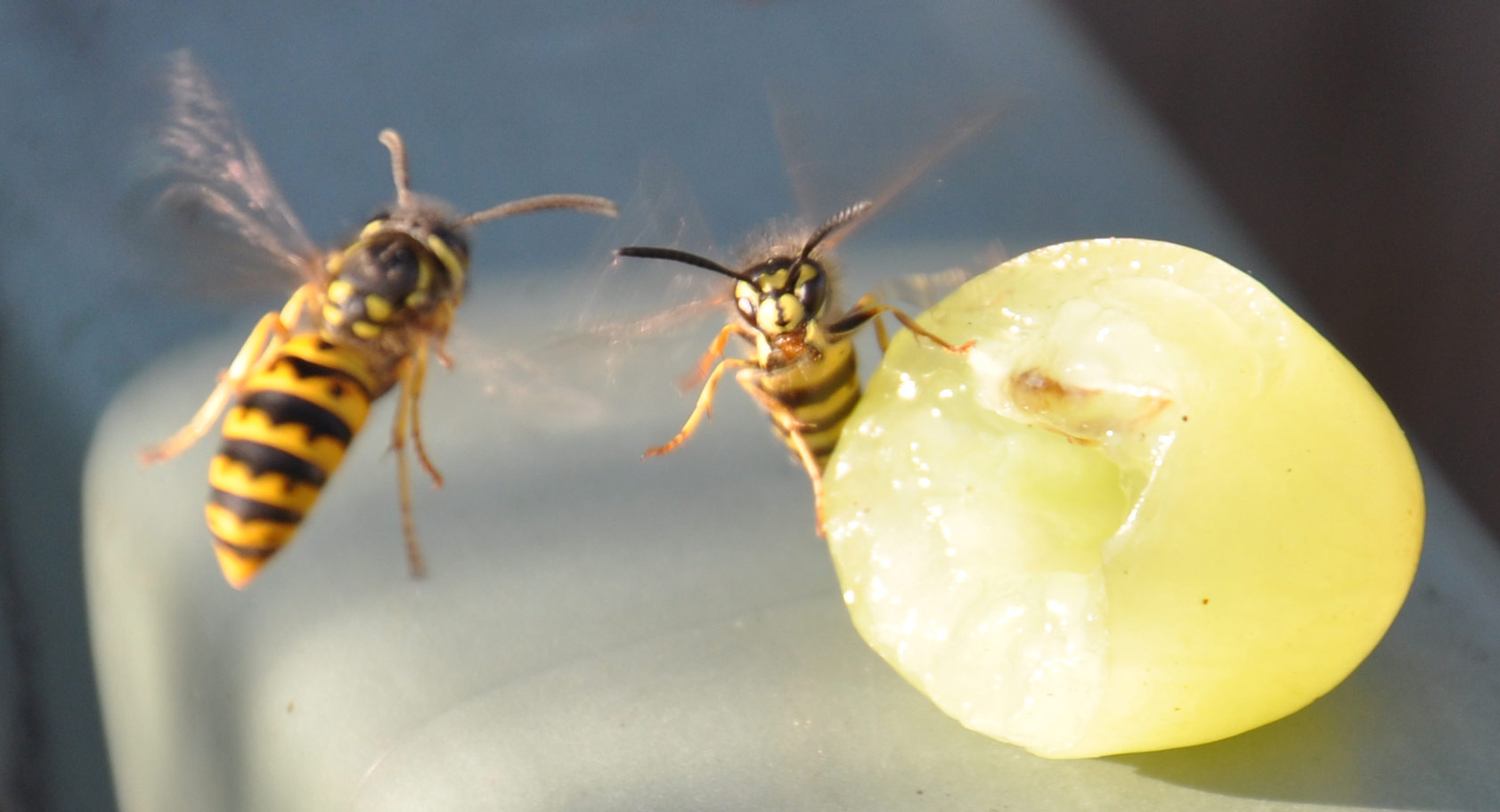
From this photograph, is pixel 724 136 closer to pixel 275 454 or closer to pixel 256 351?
pixel 256 351

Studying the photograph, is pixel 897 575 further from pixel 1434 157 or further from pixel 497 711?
pixel 1434 157

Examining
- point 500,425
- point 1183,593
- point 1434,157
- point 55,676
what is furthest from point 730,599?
point 1434,157

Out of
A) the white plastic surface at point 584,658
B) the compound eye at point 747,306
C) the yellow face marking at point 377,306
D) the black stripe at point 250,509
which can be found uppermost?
the yellow face marking at point 377,306

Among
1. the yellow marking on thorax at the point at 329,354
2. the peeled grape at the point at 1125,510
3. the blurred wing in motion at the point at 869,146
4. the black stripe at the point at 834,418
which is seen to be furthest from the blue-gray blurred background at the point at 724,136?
the peeled grape at the point at 1125,510

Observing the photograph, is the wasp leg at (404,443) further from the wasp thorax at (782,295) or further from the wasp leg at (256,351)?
the wasp thorax at (782,295)

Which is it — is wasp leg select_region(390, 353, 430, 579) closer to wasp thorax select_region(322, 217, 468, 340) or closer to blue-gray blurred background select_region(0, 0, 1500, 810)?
wasp thorax select_region(322, 217, 468, 340)

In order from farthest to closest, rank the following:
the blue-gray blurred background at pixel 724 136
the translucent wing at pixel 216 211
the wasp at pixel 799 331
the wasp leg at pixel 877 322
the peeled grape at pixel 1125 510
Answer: the blue-gray blurred background at pixel 724 136 → the translucent wing at pixel 216 211 → the wasp at pixel 799 331 → the wasp leg at pixel 877 322 → the peeled grape at pixel 1125 510

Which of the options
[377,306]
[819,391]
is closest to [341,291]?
[377,306]
